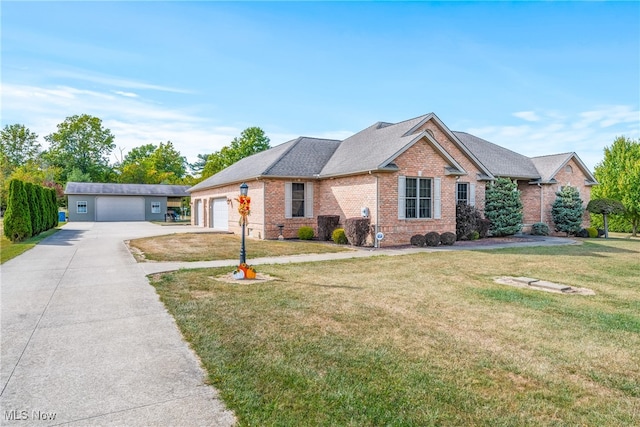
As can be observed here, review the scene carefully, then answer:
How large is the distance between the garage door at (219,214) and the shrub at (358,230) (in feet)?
37.5

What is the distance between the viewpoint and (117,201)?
40281 mm

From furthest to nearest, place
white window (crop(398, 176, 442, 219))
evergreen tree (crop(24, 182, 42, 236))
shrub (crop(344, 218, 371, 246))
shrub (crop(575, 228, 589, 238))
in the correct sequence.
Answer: shrub (crop(575, 228, 589, 238))
evergreen tree (crop(24, 182, 42, 236))
white window (crop(398, 176, 442, 219))
shrub (crop(344, 218, 371, 246))

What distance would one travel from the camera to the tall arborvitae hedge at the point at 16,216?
56.2ft

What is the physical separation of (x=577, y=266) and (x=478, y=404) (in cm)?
972

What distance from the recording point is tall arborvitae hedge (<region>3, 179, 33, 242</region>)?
1712 cm

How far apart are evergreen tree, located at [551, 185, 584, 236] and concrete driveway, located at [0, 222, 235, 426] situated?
23977 mm

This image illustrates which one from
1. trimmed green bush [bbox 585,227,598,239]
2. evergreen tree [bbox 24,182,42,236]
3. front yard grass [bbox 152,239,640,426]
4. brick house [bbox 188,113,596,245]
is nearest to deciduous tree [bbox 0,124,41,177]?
evergreen tree [bbox 24,182,42,236]

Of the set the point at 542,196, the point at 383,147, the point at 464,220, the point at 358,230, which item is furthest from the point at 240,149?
the point at 358,230

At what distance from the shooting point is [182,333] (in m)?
5.04

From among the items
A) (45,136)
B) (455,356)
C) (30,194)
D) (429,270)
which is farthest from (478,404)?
(45,136)

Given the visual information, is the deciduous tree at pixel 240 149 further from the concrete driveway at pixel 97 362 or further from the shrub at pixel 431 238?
the concrete driveway at pixel 97 362

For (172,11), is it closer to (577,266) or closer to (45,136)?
(577,266)

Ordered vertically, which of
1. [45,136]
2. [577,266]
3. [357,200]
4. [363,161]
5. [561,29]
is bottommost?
[577,266]

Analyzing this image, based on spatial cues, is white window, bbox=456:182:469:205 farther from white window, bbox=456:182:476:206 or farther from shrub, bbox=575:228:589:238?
shrub, bbox=575:228:589:238
